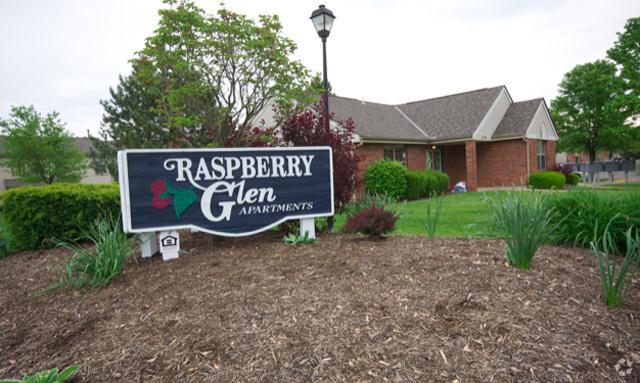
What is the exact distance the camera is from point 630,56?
742 inches

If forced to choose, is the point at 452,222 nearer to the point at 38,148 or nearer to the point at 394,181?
the point at 394,181

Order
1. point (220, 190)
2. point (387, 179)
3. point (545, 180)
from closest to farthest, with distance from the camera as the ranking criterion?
1. point (220, 190)
2. point (387, 179)
3. point (545, 180)

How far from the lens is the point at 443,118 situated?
65.5ft

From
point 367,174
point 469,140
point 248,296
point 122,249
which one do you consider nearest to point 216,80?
point 122,249

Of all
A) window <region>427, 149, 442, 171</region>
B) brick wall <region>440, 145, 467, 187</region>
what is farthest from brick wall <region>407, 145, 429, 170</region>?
brick wall <region>440, 145, 467, 187</region>

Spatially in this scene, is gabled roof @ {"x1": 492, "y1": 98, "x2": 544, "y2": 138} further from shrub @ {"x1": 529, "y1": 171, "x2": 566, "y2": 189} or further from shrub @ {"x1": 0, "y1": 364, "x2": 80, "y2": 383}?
shrub @ {"x1": 0, "y1": 364, "x2": 80, "y2": 383}

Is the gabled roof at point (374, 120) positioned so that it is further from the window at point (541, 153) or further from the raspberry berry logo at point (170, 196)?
the raspberry berry logo at point (170, 196)

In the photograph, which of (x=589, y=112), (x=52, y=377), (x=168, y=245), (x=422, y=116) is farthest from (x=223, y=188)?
(x=589, y=112)

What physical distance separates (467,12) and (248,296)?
29.9ft

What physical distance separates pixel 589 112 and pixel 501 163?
476 inches

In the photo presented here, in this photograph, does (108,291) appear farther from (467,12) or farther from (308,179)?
(467,12)

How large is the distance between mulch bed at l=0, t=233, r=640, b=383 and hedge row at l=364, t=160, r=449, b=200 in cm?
994

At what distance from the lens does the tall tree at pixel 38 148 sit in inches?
765

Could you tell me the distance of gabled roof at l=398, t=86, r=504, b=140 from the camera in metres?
18.3
